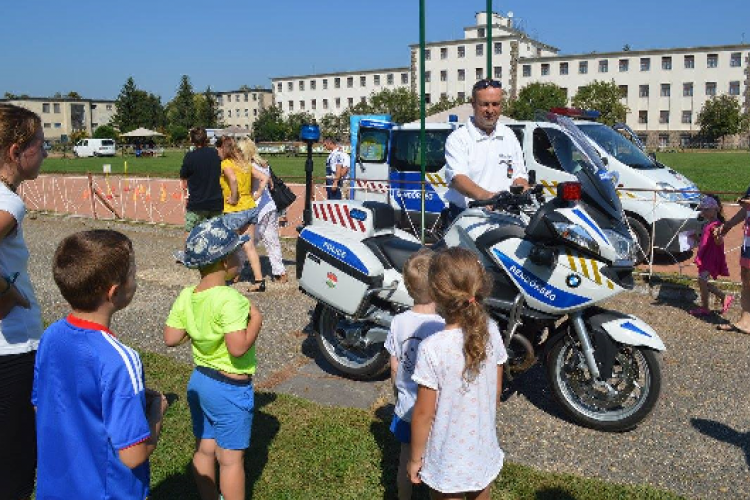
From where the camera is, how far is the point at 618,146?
10922 mm

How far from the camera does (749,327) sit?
6301mm

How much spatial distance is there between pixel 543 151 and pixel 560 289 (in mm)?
7393

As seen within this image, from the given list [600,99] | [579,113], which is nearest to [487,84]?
[579,113]

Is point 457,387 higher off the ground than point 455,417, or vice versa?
point 457,387

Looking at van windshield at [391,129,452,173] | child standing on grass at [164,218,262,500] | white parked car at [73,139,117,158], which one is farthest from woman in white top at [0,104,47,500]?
white parked car at [73,139,117,158]

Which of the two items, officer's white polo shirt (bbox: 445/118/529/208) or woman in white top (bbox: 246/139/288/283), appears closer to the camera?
officer's white polo shirt (bbox: 445/118/529/208)

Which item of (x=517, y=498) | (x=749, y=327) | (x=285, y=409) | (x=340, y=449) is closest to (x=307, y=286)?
(x=285, y=409)

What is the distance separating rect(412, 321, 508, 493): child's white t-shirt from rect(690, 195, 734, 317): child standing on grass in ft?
17.3

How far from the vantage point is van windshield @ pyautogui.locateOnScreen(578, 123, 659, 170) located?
1069cm

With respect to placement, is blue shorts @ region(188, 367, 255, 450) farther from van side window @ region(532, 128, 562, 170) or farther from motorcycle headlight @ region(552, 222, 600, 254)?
van side window @ region(532, 128, 562, 170)

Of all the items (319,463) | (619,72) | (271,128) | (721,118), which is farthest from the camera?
(619,72)

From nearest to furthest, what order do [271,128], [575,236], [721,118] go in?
[575,236] → [721,118] → [271,128]

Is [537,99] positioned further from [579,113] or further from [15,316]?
[15,316]

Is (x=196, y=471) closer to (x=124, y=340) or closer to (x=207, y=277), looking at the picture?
(x=207, y=277)
